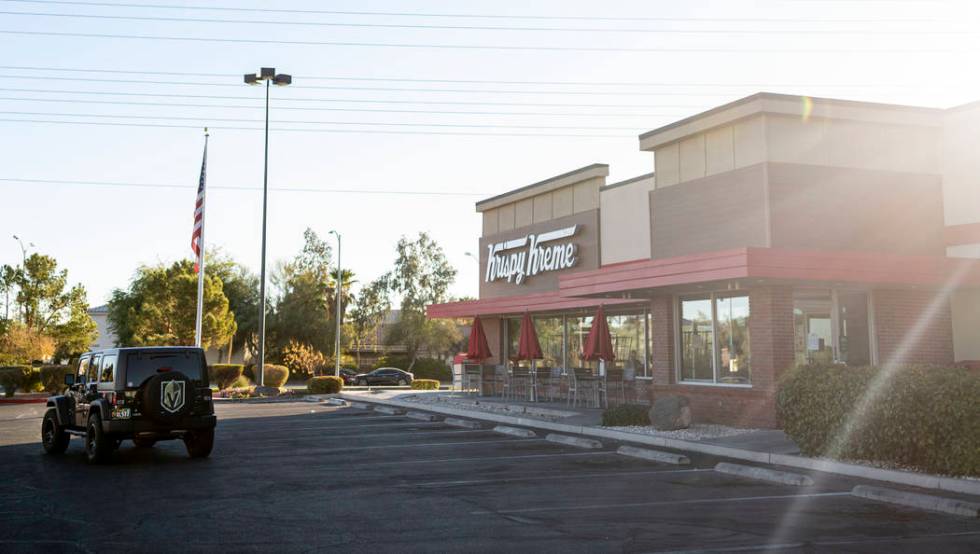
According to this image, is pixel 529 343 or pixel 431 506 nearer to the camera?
pixel 431 506

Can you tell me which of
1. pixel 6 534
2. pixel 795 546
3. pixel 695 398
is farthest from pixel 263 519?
pixel 695 398

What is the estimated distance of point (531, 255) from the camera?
29.2 metres

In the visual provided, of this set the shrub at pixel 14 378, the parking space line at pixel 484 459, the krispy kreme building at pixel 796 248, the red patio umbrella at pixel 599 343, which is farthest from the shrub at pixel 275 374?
the parking space line at pixel 484 459

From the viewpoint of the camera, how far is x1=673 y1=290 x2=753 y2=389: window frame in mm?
18895

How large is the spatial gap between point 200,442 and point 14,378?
25.3 m

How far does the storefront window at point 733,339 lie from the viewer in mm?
18719

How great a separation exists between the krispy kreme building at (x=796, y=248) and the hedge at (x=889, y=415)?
3.30 metres

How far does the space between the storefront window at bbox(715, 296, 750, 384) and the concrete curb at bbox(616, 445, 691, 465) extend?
5.12 metres

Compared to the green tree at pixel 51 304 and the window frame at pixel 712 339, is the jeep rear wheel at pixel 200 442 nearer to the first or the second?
the window frame at pixel 712 339

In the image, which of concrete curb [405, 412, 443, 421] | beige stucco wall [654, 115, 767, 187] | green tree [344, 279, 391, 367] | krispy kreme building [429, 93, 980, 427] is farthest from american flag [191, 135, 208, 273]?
green tree [344, 279, 391, 367]

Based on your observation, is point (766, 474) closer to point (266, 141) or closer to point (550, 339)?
point (550, 339)

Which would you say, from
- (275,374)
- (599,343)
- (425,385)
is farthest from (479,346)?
(275,374)

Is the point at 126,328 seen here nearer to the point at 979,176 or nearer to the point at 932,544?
the point at 979,176

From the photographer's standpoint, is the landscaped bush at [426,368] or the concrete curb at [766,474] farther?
the landscaped bush at [426,368]
